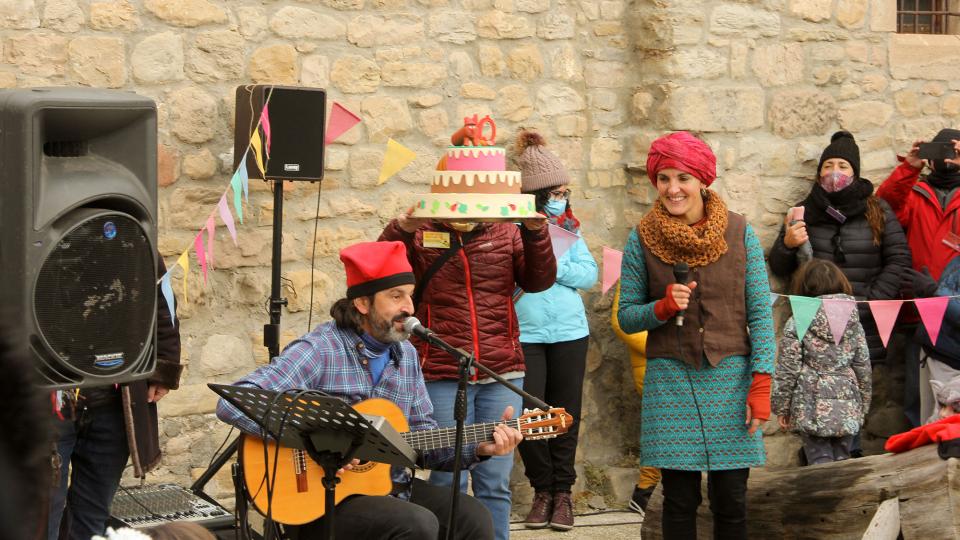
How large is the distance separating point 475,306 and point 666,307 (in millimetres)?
813

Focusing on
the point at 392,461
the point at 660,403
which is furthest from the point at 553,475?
the point at 392,461

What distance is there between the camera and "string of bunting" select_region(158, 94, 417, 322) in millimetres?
5355

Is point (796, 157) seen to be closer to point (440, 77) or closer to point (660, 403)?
point (440, 77)

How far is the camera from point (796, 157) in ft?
24.9

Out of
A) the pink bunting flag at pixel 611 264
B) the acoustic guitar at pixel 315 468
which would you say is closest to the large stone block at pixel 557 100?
the pink bunting flag at pixel 611 264

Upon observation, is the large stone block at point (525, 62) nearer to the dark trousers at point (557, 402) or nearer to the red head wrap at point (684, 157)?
the dark trousers at point (557, 402)

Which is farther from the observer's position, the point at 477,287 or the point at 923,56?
the point at 923,56

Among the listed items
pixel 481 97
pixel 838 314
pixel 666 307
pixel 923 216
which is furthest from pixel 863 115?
pixel 666 307

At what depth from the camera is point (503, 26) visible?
693 cm

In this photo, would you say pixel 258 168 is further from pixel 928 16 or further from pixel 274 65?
pixel 928 16

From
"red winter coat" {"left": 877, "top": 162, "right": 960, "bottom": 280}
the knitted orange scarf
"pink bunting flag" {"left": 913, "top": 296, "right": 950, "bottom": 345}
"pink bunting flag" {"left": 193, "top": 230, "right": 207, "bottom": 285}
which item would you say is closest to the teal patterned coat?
the knitted orange scarf

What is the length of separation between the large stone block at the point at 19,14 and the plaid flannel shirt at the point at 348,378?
2.10 metres

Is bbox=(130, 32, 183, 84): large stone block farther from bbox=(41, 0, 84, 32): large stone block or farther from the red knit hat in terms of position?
the red knit hat

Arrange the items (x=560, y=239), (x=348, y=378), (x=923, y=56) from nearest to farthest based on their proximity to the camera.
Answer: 1. (x=348, y=378)
2. (x=560, y=239)
3. (x=923, y=56)
